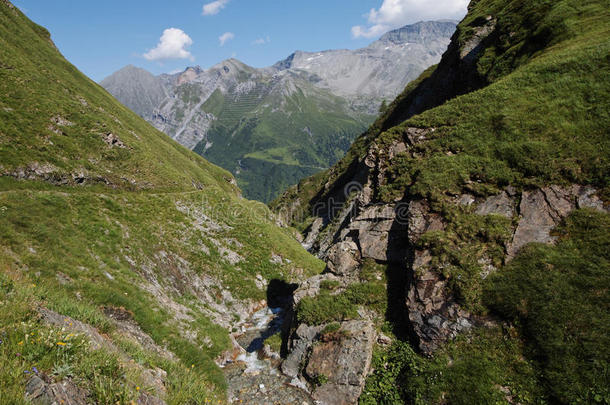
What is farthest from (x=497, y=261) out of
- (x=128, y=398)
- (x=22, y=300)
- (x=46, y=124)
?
(x=46, y=124)

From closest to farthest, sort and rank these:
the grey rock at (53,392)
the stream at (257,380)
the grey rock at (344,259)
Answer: the grey rock at (53,392)
the stream at (257,380)
the grey rock at (344,259)

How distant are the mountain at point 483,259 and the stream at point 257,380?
101 cm

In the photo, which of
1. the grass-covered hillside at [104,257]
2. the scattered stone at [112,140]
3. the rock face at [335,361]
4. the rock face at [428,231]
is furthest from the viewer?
the scattered stone at [112,140]

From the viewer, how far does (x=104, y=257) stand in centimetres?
2305

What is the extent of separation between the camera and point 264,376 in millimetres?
19984

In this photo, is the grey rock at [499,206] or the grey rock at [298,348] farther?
the grey rock at [298,348]

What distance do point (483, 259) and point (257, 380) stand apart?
17.1 m

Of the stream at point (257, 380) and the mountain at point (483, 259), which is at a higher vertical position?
the mountain at point (483, 259)

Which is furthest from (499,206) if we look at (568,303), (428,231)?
(568,303)

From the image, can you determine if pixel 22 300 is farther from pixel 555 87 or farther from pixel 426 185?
pixel 555 87

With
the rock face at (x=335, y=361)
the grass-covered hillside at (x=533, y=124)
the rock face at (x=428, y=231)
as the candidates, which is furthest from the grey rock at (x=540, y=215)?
the rock face at (x=335, y=361)

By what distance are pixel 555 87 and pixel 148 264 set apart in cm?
3912

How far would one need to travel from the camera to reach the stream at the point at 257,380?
1759 centimetres

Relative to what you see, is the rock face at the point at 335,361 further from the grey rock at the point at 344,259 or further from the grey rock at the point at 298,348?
the grey rock at the point at 344,259
